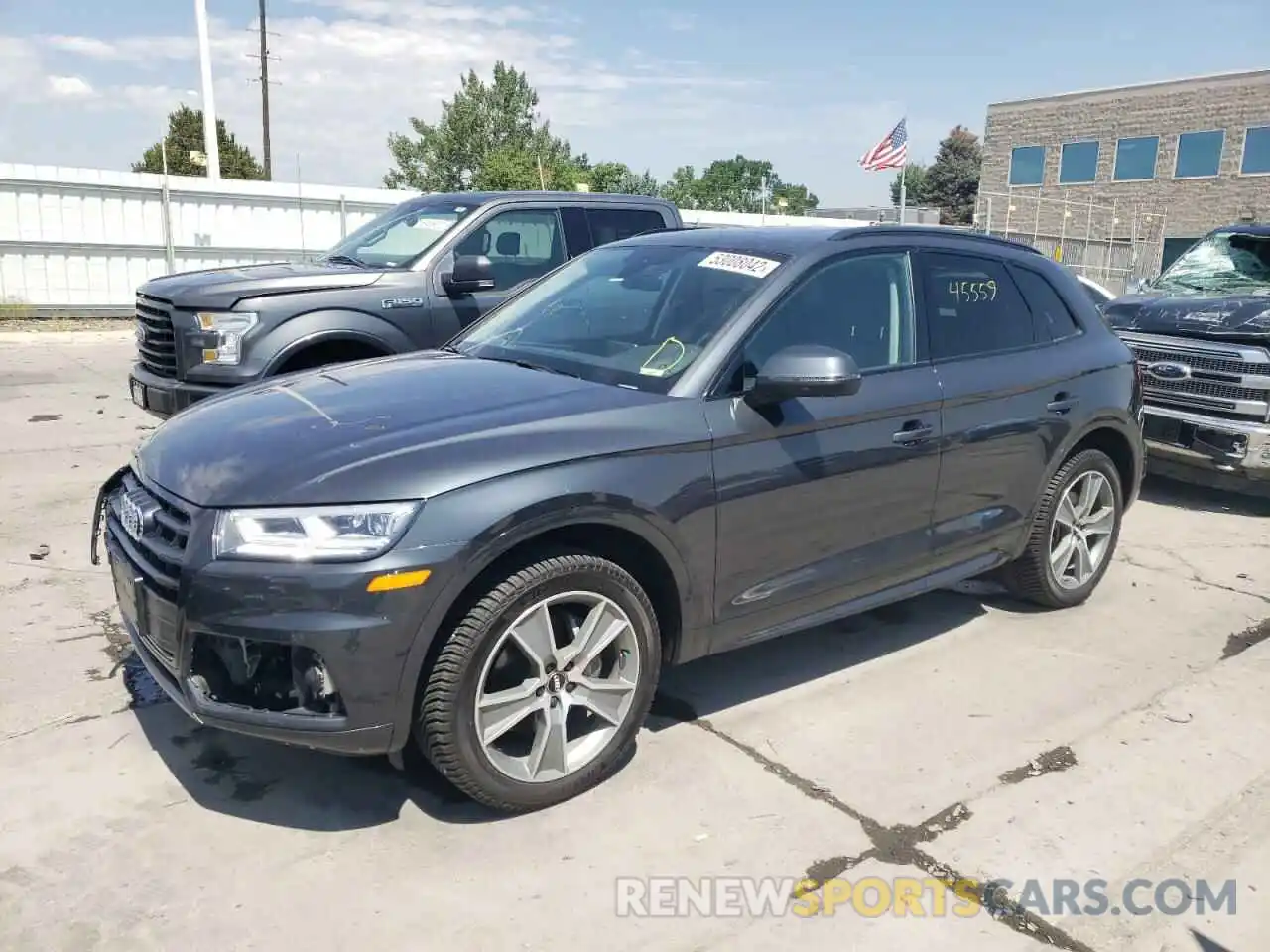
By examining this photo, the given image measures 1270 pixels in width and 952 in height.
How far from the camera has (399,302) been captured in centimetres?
665

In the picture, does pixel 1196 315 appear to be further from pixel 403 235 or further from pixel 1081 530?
pixel 403 235

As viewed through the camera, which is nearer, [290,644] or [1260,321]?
[290,644]

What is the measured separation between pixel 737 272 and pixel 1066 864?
2.25m

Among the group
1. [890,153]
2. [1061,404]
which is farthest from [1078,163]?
[1061,404]

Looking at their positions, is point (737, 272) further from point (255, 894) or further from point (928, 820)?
point (255, 894)

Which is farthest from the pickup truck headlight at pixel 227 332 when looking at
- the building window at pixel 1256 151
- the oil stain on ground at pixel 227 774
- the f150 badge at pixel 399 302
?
the building window at pixel 1256 151

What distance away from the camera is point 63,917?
2.61 m

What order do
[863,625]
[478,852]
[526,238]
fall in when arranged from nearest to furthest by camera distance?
[478,852] < [863,625] < [526,238]

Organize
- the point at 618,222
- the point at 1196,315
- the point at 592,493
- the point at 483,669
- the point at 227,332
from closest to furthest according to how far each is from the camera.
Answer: the point at 483,669 < the point at 592,493 < the point at 227,332 < the point at 1196,315 < the point at 618,222

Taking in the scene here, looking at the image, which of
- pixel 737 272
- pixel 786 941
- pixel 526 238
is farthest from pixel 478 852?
pixel 526 238

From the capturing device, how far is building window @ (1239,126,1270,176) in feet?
109

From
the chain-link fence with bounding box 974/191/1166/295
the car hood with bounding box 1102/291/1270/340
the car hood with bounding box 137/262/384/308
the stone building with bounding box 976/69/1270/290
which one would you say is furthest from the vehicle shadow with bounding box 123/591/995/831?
the stone building with bounding box 976/69/1270/290

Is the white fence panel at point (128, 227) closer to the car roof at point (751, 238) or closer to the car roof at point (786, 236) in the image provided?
the car roof at point (786, 236)

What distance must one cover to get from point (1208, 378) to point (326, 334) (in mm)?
5780
